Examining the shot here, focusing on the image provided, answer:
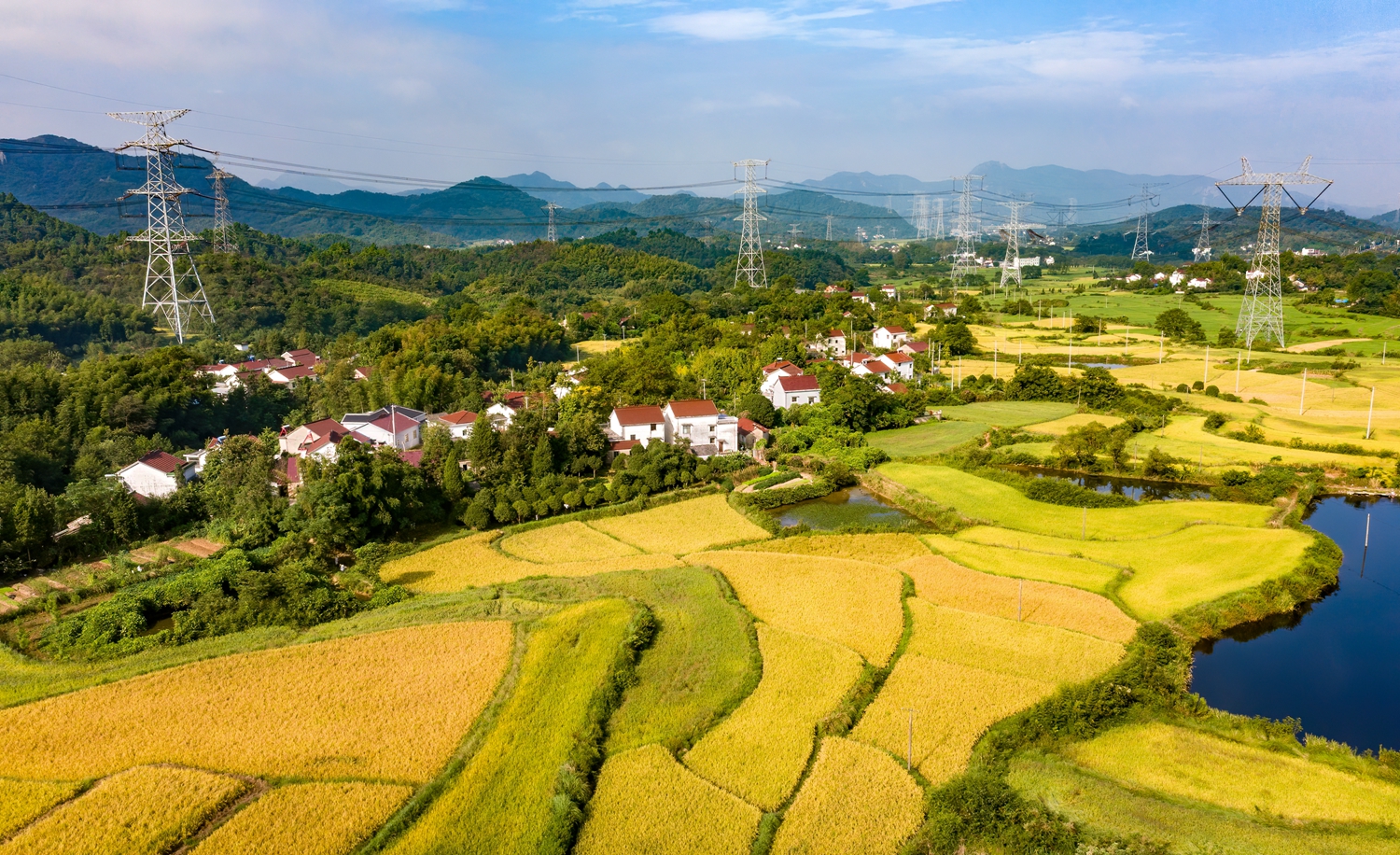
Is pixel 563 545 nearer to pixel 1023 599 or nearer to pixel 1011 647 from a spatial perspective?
pixel 1023 599

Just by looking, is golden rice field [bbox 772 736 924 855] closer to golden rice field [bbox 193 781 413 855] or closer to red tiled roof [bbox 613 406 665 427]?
golden rice field [bbox 193 781 413 855]

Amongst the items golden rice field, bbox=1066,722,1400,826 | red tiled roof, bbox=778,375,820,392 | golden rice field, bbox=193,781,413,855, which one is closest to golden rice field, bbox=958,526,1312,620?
golden rice field, bbox=1066,722,1400,826

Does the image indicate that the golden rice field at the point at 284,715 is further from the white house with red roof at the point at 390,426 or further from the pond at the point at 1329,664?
the white house with red roof at the point at 390,426

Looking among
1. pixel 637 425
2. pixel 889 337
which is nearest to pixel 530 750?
pixel 637 425

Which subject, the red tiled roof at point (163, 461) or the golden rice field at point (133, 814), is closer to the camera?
the golden rice field at point (133, 814)

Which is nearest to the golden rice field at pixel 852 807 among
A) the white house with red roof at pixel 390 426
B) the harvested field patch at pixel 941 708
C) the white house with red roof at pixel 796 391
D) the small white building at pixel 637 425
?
the harvested field patch at pixel 941 708

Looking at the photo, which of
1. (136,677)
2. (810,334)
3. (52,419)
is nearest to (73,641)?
(136,677)

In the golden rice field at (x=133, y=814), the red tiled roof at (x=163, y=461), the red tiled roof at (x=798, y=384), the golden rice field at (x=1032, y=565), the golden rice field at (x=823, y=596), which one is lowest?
the golden rice field at (x=133, y=814)
